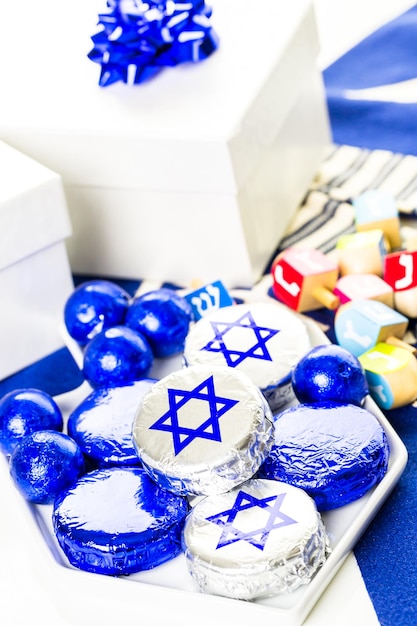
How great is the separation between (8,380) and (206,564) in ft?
1.80

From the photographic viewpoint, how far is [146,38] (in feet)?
4.60

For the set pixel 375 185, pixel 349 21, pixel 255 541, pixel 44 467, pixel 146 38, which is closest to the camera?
pixel 255 541

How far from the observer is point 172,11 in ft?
4.60

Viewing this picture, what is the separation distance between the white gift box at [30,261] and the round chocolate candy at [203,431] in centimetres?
37

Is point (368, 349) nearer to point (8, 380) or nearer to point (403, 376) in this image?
point (403, 376)

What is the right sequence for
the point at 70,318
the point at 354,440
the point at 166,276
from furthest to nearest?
the point at 166,276 → the point at 70,318 → the point at 354,440

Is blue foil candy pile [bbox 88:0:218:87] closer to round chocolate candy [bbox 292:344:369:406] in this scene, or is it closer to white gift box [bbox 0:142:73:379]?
white gift box [bbox 0:142:73:379]

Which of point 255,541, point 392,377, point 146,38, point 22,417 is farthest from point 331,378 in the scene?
point 146,38

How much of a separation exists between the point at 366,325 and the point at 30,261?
47cm

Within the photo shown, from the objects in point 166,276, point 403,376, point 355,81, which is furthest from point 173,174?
point 355,81

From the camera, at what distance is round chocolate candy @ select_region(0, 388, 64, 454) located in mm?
1120

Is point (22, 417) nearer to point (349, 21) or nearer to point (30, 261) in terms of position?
point (30, 261)

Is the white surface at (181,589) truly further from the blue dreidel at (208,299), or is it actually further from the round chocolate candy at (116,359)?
the blue dreidel at (208,299)

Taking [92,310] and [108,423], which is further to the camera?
[92,310]
